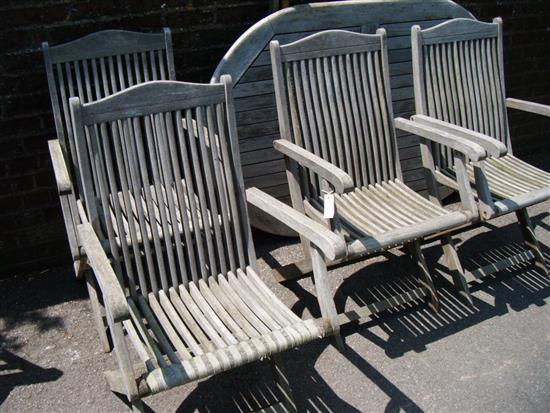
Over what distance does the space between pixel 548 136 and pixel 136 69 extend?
145 inches

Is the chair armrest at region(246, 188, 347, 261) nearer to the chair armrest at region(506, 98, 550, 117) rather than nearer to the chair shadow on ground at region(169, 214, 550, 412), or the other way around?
the chair shadow on ground at region(169, 214, 550, 412)

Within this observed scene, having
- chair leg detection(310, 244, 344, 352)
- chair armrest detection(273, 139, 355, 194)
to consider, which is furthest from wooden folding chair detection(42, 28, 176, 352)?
chair leg detection(310, 244, 344, 352)

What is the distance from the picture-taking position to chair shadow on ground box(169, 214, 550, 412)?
9.55 ft

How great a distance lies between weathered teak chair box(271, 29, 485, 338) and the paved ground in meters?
0.22

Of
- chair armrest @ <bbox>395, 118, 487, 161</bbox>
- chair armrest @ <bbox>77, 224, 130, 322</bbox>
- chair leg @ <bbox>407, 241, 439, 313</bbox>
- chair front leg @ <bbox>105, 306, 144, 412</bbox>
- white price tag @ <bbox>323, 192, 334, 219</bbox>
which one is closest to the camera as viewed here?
Answer: chair armrest @ <bbox>77, 224, 130, 322</bbox>

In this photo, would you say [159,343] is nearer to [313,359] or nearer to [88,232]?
[88,232]

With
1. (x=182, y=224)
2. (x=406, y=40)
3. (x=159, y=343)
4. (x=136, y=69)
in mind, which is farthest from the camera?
(x=406, y=40)

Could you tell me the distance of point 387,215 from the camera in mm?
3246

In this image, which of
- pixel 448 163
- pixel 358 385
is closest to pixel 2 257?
pixel 358 385

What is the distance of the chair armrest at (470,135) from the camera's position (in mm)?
3168

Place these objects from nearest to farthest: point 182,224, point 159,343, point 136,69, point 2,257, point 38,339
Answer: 1. point 159,343
2. point 182,224
3. point 38,339
4. point 136,69
5. point 2,257

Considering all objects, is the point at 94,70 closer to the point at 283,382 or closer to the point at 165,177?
the point at 165,177

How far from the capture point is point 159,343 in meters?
2.50

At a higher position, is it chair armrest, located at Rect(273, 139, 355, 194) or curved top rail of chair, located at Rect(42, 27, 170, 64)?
curved top rail of chair, located at Rect(42, 27, 170, 64)
